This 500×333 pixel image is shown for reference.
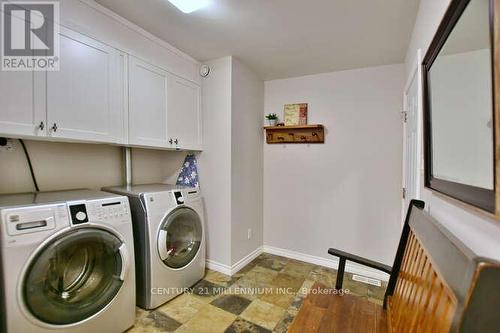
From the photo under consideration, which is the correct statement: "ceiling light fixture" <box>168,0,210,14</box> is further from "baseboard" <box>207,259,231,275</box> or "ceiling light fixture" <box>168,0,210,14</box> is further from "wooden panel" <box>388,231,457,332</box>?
"baseboard" <box>207,259,231,275</box>

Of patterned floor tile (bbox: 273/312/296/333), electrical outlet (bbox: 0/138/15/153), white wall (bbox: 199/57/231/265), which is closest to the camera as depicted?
electrical outlet (bbox: 0/138/15/153)

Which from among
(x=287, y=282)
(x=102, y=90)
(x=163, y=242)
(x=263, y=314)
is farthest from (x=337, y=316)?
(x=102, y=90)

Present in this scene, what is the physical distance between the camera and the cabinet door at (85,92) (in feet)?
4.84

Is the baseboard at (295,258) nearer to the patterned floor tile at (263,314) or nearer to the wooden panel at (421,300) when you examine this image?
the patterned floor tile at (263,314)

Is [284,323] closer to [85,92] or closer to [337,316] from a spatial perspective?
[337,316]

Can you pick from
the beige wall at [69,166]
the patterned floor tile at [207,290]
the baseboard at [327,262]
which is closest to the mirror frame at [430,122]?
the baseboard at [327,262]

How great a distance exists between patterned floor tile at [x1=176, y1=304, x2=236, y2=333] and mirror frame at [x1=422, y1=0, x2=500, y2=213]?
5.42ft

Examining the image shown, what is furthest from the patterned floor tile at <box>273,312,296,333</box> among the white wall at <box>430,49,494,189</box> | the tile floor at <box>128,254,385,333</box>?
the white wall at <box>430,49,494,189</box>

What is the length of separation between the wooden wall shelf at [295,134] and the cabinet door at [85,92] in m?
1.75

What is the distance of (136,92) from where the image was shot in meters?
Result: 1.96

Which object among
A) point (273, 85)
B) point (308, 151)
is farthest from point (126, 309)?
point (273, 85)

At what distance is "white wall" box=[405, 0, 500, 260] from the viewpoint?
598 mm

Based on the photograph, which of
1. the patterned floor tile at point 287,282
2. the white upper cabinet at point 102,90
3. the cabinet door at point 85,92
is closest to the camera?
the white upper cabinet at point 102,90

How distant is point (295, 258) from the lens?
9.68 feet
